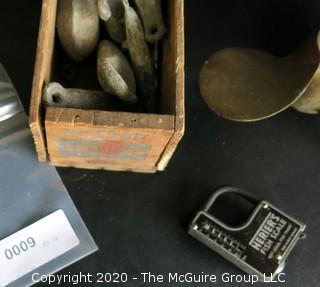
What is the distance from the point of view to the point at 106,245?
0.52 metres

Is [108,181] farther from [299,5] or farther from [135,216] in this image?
[299,5]

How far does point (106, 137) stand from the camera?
0.43m

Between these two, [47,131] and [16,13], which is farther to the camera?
[16,13]

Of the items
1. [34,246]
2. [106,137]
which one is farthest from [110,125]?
[34,246]

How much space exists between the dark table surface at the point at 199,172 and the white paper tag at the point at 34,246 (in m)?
0.03

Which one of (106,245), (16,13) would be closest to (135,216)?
(106,245)

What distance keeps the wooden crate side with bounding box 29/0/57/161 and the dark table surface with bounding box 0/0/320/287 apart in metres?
0.10

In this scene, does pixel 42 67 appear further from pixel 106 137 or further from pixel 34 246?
pixel 34 246

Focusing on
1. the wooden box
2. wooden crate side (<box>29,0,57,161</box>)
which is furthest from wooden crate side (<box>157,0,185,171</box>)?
wooden crate side (<box>29,0,57,161</box>)

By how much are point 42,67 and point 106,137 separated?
0.08 metres

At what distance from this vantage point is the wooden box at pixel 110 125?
400 mm

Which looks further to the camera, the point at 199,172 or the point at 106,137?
the point at 199,172

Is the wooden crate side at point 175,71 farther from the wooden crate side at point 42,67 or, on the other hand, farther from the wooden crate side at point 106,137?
the wooden crate side at point 42,67

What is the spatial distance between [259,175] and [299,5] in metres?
0.25
